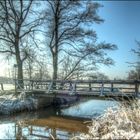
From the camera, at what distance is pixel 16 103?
17.5 metres

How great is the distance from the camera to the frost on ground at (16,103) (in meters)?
16.6

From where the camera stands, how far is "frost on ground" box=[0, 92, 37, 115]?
16562 mm

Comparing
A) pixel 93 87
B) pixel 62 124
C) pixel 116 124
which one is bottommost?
pixel 62 124

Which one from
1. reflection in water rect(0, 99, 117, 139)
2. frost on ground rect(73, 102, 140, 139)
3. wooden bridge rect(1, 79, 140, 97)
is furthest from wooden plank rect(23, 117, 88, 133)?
frost on ground rect(73, 102, 140, 139)

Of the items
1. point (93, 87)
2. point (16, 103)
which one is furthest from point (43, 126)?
point (93, 87)

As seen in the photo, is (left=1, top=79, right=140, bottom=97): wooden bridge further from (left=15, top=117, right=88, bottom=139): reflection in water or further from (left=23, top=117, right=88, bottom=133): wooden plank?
(left=15, top=117, right=88, bottom=139): reflection in water

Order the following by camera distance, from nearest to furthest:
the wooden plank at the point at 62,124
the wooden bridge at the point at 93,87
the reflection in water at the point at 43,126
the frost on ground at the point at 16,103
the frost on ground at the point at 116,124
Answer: the frost on ground at the point at 116,124 < the reflection in water at the point at 43,126 < the wooden plank at the point at 62,124 < the wooden bridge at the point at 93,87 < the frost on ground at the point at 16,103

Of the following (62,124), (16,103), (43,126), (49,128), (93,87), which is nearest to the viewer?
(49,128)

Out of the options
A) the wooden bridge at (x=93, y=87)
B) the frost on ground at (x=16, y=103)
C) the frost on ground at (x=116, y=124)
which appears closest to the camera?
→ the frost on ground at (x=116, y=124)


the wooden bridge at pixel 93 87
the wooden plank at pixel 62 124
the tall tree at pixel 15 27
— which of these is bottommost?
the wooden plank at pixel 62 124

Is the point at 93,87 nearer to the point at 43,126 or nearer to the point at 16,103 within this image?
the point at 16,103

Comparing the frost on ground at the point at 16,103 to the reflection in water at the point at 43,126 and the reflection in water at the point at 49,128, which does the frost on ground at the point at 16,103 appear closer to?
the reflection in water at the point at 43,126

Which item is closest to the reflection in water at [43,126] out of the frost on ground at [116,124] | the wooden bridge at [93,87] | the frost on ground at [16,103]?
the frost on ground at [16,103]

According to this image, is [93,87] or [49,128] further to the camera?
[93,87]
